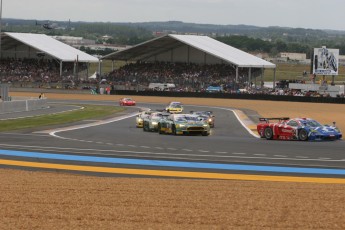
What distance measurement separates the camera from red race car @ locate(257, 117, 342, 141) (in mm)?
28969

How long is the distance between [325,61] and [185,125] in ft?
188

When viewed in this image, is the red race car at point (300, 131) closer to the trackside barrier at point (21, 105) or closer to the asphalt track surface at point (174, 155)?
the asphalt track surface at point (174, 155)

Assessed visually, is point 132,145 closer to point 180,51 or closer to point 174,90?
point 174,90

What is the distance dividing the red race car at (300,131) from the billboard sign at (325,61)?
56778mm

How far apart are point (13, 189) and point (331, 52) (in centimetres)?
7506

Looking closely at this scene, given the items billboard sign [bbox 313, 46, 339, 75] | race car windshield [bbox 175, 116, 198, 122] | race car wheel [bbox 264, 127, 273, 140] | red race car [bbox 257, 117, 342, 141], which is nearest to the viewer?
red race car [bbox 257, 117, 342, 141]

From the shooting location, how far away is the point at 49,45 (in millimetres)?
107438

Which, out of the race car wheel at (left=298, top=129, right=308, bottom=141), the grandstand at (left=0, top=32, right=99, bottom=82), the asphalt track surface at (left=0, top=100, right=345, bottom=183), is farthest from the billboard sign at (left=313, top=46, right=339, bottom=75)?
the race car wheel at (left=298, top=129, right=308, bottom=141)

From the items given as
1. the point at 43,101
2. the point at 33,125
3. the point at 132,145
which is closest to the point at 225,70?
the point at 43,101

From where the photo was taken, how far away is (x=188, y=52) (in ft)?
330

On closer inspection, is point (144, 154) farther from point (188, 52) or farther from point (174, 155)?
point (188, 52)

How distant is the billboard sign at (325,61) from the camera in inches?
3364

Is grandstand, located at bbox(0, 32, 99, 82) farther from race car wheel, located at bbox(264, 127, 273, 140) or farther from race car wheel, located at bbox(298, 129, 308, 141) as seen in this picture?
race car wheel, located at bbox(298, 129, 308, 141)

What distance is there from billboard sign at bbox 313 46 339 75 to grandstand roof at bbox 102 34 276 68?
802 centimetres
